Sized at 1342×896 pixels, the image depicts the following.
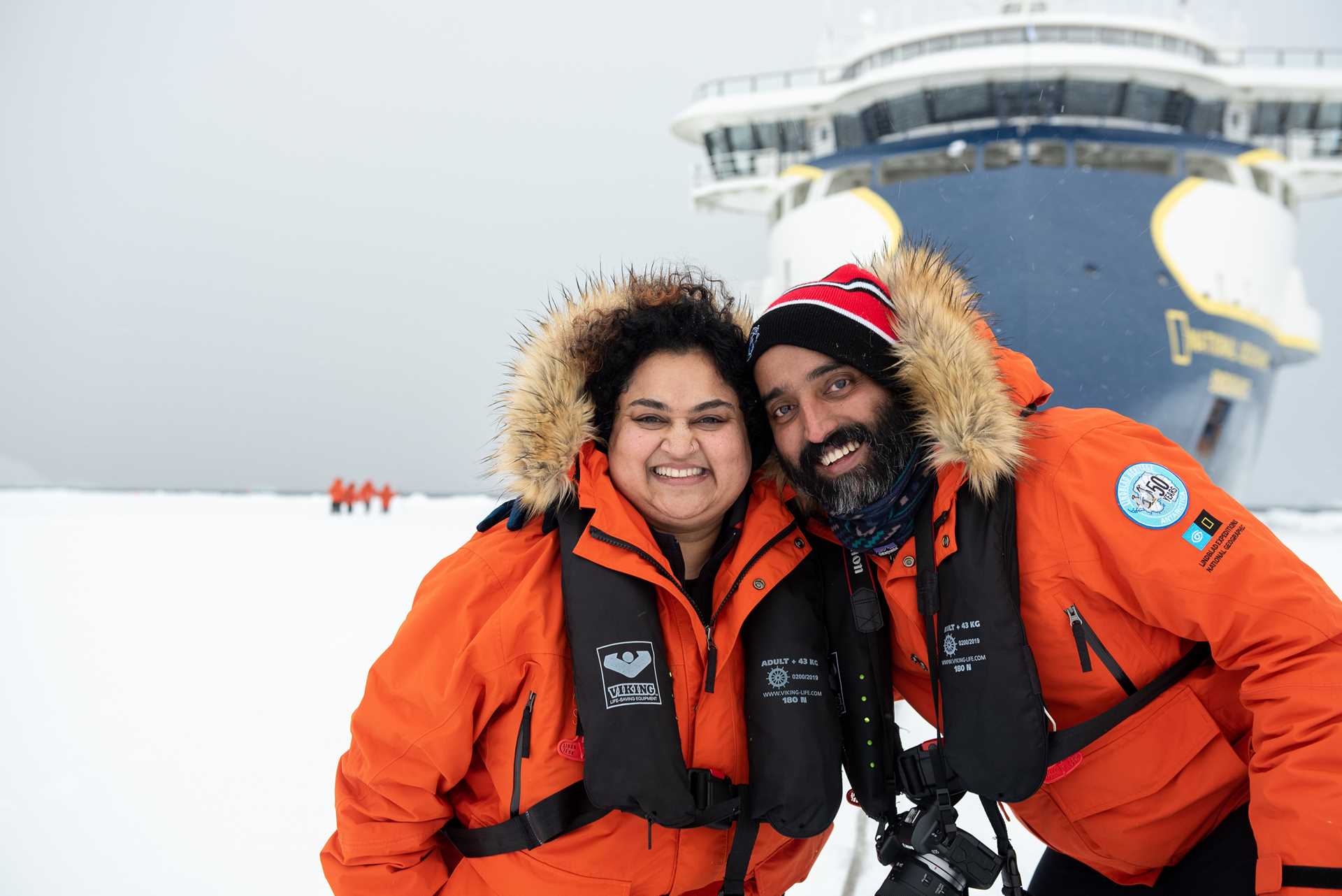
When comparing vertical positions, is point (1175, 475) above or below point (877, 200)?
below

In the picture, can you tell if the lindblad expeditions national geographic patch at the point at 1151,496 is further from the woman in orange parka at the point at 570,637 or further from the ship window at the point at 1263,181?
the ship window at the point at 1263,181

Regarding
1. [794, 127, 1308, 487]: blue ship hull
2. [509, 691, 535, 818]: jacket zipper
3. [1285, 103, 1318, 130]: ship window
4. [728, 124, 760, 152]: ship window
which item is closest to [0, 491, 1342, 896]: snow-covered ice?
[509, 691, 535, 818]: jacket zipper

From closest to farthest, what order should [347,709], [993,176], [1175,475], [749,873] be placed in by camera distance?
[1175,475] → [749,873] → [347,709] → [993,176]

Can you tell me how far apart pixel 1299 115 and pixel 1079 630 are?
15.6 m

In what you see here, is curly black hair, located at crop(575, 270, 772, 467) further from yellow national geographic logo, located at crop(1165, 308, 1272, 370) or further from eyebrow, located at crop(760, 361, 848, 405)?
yellow national geographic logo, located at crop(1165, 308, 1272, 370)

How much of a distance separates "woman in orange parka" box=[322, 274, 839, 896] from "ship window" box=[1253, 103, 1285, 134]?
1516 cm

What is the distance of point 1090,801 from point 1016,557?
543 mm

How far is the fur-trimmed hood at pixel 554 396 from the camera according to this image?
202 centimetres

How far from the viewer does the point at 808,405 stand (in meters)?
2.07

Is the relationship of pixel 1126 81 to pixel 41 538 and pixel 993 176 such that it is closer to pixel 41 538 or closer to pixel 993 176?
pixel 993 176

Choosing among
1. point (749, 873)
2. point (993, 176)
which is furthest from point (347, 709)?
point (993, 176)

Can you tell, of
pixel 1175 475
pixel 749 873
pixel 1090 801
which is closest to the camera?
pixel 1175 475

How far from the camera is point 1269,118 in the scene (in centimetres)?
1386

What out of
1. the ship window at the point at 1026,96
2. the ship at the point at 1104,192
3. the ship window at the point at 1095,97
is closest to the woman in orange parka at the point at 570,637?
the ship at the point at 1104,192
